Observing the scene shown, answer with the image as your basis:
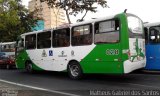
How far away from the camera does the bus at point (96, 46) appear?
12273 mm

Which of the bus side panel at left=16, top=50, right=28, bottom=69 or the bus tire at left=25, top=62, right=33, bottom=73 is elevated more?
the bus side panel at left=16, top=50, right=28, bottom=69

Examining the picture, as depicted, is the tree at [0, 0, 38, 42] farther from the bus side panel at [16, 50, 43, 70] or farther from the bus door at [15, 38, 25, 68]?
the bus side panel at [16, 50, 43, 70]

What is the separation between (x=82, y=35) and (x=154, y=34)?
154 inches

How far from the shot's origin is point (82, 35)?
46.1ft

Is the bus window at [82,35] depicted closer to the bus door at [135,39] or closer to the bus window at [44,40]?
the bus door at [135,39]

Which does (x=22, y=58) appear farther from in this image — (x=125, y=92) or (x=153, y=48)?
(x=125, y=92)

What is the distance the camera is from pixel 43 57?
16.9 meters

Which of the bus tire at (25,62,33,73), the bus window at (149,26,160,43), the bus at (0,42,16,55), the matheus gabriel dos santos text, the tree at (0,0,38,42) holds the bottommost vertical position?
the matheus gabriel dos santos text

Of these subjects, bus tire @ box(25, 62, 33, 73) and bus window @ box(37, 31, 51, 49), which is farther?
bus tire @ box(25, 62, 33, 73)

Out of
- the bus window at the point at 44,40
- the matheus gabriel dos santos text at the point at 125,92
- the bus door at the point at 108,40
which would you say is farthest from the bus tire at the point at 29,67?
the matheus gabriel dos santos text at the point at 125,92

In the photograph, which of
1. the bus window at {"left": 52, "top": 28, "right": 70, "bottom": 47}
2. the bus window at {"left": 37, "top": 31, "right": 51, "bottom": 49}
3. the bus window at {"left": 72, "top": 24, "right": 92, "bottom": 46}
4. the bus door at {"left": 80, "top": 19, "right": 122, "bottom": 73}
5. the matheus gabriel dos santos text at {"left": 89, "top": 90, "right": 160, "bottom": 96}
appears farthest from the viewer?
the bus window at {"left": 37, "top": 31, "right": 51, "bottom": 49}

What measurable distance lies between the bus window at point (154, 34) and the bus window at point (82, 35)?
3630 mm

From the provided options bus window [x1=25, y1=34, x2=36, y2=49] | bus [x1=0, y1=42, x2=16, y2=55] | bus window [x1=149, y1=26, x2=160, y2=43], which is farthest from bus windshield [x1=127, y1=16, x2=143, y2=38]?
bus [x1=0, y1=42, x2=16, y2=55]

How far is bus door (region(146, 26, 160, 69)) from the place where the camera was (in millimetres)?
15102
